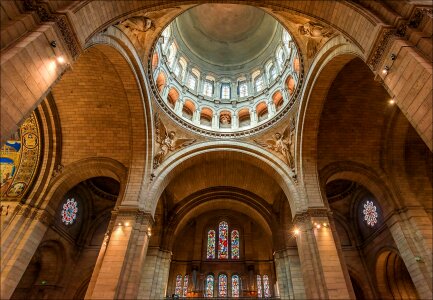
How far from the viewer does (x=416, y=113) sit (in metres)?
5.21

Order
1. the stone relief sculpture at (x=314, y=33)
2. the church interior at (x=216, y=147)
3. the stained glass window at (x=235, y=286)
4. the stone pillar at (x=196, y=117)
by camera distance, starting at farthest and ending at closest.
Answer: the stained glass window at (x=235, y=286) < the stone pillar at (x=196, y=117) < the stone relief sculpture at (x=314, y=33) < the church interior at (x=216, y=147)

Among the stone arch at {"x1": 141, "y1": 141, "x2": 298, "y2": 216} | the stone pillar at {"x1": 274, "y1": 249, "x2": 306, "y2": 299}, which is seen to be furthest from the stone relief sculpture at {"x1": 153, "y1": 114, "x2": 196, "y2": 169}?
the stone pillar at {"x1": 274, "y1": 249, "x2": 306, "y2": 299}

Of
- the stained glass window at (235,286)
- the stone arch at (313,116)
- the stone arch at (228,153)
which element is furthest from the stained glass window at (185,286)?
the stone arch at (313,116)

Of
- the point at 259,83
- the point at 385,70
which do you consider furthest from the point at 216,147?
the point at 385,70

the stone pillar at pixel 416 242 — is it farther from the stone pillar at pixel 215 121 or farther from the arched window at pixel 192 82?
the arched window at pixel 192 82

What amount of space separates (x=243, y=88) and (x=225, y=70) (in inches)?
100

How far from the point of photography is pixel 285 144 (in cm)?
1448

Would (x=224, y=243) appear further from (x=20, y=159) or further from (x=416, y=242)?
(x=20, y=159)

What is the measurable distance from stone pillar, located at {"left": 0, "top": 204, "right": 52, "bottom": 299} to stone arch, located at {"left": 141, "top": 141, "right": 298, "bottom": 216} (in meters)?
4.61

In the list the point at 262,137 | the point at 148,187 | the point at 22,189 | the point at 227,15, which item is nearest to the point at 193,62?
the point at 227,15

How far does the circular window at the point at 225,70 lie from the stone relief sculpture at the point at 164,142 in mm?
1072

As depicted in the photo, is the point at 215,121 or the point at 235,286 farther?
the point at 235,286

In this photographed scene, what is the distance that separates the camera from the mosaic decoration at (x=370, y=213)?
1702 centimetres

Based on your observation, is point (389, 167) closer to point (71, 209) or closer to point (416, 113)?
point (416, 113)
